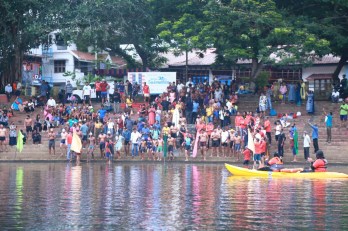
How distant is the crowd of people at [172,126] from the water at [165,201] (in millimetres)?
5129

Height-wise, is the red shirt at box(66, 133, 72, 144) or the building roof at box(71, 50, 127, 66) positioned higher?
the building roof at box(71, 50, 127, 66)

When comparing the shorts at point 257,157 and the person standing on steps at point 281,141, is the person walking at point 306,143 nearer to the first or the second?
the person standing on steps at point 281,141

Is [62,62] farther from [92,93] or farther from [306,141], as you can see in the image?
[306,141]

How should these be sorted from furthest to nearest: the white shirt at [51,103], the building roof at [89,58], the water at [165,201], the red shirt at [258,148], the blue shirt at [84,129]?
the building roof at [89,58]
the white shirt at [51,103]
the blue shirt at [84,129]
the red shirt at [258,148]
the water at [165,201]

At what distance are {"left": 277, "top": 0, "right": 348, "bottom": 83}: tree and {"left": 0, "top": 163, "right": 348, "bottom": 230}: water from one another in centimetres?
1533

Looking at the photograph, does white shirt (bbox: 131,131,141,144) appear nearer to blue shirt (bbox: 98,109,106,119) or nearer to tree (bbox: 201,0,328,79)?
blue shirt (bbox: 98,109,106,119)

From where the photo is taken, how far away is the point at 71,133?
46188 mm

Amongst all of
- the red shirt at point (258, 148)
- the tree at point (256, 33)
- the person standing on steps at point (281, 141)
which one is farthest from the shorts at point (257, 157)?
the tree at point (256, 33)

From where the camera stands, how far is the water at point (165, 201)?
23062mm

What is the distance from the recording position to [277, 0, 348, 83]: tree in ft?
170

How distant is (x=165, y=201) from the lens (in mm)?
27688

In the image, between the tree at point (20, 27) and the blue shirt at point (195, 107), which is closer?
the blue shirt at point (195, 107)

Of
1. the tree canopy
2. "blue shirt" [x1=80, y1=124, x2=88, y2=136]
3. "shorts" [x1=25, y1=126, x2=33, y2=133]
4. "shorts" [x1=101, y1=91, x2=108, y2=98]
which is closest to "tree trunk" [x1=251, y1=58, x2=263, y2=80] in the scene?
the tree canopy

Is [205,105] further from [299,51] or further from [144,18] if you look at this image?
[144,18]
